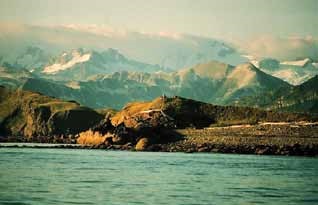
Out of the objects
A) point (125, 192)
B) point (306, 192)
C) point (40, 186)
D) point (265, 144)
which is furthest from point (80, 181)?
point (265, 144)

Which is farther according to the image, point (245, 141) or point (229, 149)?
point (245, 141)

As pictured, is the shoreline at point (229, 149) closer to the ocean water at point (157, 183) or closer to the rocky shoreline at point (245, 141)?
the rocky shoreline at point (245, 141)

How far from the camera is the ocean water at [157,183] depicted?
67812 mm

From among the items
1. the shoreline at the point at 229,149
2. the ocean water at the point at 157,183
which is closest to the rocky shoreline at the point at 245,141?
the shoreline at the point at 229,149

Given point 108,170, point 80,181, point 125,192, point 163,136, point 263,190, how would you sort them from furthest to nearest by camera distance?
point 163,136
point 108,170
point 80,181
point 263,190
point 125,192

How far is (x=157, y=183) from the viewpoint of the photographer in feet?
274

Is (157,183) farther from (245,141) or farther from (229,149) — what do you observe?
(245,141)

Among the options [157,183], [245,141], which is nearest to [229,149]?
[245,141]

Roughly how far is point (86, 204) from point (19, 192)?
10.5 m

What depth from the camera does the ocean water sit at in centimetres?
6781

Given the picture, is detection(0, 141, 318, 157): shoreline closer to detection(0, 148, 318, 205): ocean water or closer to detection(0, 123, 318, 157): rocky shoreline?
detection(0, 123, 318, 157): rocky shoreline

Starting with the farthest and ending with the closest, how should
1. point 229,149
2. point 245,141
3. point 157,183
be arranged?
point 245,141 < point 229,149 < point 157,183

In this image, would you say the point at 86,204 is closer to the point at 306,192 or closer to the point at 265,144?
the point at 306,192

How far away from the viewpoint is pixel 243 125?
198 meters
